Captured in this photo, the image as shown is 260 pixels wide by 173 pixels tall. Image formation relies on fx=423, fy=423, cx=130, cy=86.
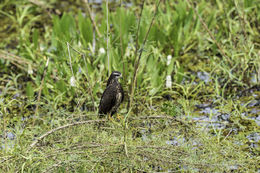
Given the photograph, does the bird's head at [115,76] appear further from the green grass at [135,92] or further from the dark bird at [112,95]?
the green grass at [135,92]

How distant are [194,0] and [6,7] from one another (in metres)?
3.23

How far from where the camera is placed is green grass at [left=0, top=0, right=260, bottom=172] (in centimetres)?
332

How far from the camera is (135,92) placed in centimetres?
500

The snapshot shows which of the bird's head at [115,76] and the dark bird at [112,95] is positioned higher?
the bird's head at [115,76]

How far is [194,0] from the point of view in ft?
23.5

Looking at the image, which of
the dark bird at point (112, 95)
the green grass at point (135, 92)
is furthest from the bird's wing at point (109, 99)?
the green grass at point (135, 92)

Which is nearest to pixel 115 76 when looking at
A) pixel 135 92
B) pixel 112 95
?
pixel 112 95

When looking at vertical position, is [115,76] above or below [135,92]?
above

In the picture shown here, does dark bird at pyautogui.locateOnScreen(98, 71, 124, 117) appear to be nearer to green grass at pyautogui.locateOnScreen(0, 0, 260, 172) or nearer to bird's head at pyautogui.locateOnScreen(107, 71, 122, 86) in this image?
bird's head at pyautogui.locateOnScreen(107, 71, 122, 86)

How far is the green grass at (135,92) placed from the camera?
3322mm

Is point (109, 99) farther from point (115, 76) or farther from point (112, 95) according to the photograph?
point (115, 76)

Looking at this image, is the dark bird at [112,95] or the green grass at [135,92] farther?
the dark bird at [112,95]

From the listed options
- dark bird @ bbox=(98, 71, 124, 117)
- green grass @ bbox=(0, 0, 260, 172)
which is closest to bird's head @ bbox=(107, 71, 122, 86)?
dark bird @ bbox=(98, 71, 124, 117)

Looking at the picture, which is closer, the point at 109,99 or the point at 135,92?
Answer: the point at 109,99
